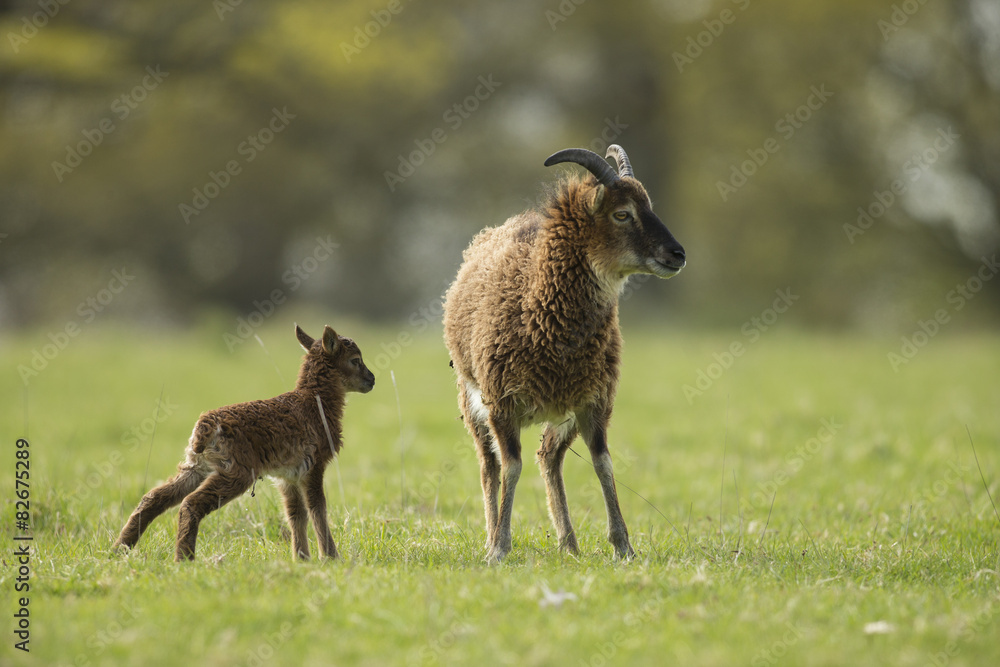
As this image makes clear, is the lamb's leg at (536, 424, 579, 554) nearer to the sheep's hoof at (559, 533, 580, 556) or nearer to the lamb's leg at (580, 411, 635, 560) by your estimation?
the sheep's hoof at (559, 533, 580, 556)

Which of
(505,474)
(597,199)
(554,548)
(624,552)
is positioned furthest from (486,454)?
(597,199)

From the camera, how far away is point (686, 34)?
90.5ft

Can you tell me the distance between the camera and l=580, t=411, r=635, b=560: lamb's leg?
6.11 metres

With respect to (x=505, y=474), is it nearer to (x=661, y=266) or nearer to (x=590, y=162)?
(x=661, y=266)

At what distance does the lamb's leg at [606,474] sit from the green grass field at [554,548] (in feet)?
0.42

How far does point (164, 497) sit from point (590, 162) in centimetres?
323

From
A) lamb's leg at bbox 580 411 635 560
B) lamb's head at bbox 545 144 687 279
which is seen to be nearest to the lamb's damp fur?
lamb's leg at bbox 580 411 635 560

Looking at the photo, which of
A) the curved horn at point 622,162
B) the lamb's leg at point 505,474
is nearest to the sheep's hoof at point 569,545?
the lamb's leg at point 505,474

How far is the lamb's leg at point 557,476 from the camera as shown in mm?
6391

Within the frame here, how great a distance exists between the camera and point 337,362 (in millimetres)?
6152

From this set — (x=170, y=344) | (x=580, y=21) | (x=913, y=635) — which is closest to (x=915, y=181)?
(x=580, y=21)

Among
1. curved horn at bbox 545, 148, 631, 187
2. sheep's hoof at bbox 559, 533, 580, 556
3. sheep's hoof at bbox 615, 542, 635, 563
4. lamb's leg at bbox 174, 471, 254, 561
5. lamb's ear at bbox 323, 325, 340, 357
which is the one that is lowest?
sheep's hoof at bbox 615, 542, 635, 563

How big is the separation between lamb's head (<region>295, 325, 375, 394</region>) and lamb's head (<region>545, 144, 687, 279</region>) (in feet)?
5.32

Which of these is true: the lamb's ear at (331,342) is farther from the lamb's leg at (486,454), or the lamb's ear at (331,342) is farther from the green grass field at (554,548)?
the green grass field at (554,548)
